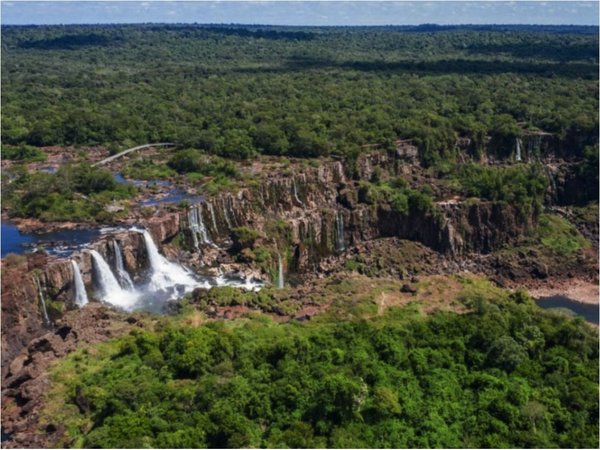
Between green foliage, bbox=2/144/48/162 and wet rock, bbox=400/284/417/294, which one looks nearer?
wet rock, bbox=400/284/417/294

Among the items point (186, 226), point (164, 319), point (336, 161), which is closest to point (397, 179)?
point (336, 161)

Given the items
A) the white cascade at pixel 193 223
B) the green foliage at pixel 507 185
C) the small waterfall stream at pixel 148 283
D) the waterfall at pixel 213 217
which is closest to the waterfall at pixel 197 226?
the white cascade at pixel 193 223

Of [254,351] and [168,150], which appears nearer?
[254,351]

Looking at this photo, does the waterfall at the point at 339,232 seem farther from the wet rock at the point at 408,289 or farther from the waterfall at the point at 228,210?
the wet rock at the point at 408,289

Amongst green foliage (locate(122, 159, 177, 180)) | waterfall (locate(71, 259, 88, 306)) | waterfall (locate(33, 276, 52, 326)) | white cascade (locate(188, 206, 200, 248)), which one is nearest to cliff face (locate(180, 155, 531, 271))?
white cascade (locate(188, 206, 200, 248))

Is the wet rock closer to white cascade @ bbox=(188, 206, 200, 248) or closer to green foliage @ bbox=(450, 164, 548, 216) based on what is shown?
white cascade @ bbox=(188, 206, 200, 248)

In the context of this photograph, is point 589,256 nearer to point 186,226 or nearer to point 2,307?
point 186,226

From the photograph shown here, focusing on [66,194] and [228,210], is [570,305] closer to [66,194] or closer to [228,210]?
[228,210]
